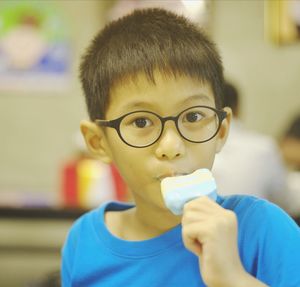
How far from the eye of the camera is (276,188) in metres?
3.17

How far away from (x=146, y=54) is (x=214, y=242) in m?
0.41

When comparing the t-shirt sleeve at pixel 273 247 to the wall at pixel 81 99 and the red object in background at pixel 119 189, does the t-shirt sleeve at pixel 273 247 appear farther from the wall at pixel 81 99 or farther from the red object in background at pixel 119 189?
the wall at pixel 81 99

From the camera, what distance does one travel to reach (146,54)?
1.08 meters

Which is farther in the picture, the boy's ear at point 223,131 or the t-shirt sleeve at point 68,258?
the t-shirt sleeve at point 68,258

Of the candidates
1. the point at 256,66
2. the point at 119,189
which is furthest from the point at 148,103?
the point at 256,66

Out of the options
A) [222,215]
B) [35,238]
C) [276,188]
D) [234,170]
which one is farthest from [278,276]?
[35,238]

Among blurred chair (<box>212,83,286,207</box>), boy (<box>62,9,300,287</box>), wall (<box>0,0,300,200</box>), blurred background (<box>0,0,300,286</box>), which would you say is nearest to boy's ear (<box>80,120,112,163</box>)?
boy (<box>62,9,300,287</box>)

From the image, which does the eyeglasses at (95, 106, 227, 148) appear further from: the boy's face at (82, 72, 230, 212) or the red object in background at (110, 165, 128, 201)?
the red object in background at (110, 165, 128, 201)

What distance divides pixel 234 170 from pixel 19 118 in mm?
2597

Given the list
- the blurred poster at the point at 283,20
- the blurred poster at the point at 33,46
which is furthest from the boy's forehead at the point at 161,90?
the blurred poster at the point at 33,46

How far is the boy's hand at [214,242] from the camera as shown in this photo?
86 centimetres

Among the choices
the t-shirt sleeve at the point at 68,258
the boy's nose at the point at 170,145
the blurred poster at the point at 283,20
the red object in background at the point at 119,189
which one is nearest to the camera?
the boy's nose at the point at 170,145

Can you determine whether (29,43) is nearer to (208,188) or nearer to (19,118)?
(19,118)

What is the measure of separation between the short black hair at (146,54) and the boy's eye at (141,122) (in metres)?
0.08
